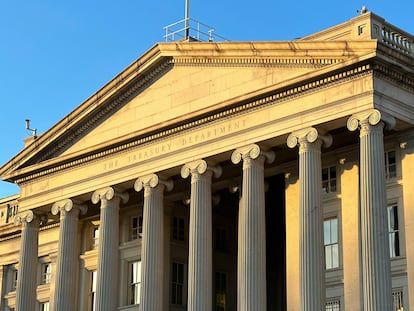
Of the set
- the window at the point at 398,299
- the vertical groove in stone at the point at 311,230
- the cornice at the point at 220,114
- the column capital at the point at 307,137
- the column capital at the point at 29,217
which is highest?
the cornice at the point at 220,114

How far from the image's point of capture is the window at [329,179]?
38.2m

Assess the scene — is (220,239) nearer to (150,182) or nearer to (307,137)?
(150,182)

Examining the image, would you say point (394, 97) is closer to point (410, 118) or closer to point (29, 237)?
point (410, 118)

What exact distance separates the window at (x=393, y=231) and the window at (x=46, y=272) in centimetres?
2295

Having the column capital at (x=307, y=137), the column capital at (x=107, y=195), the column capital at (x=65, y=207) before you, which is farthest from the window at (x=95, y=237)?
the column capital at (x=307, y=137)

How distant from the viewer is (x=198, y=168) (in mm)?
39281

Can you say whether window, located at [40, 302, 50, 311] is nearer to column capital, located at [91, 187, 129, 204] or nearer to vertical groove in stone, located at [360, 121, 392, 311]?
column capital, located at [91, 187, 129, 204]

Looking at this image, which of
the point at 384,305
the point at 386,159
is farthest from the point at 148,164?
the point at 384,305

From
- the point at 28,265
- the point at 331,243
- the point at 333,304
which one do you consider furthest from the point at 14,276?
the point at 333,304

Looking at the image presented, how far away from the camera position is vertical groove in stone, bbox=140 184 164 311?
4012 centimetres

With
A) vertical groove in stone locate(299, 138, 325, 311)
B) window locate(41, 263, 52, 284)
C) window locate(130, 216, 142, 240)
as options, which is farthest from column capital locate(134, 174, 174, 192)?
window locate(41, 263, 52, 284)

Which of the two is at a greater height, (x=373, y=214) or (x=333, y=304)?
(x=373, y=214)

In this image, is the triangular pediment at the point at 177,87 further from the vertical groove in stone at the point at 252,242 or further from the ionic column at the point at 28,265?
the vertical groove in stone at the point at 252,242

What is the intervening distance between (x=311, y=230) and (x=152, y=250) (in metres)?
9.02
